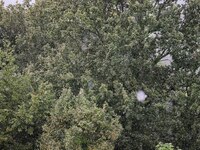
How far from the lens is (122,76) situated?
1811cm

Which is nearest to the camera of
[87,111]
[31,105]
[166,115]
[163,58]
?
[87,111]

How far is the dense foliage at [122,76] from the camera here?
57.6 ft

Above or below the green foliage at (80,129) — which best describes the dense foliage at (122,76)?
above

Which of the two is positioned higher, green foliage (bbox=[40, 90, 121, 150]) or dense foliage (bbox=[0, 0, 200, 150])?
dense foliage (bbox=[0, 0, 200, 150])

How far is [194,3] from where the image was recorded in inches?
744

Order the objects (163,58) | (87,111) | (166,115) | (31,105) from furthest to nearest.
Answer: (163,58) → (166,115) → (31,105) → (87,111)

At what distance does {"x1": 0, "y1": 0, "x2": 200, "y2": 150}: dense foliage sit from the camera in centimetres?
1755

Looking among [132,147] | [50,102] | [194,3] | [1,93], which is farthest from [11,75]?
[194,3]

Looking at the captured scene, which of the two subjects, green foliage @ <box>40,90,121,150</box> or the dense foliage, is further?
the dense foliage

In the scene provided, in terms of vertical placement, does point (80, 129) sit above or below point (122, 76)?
below

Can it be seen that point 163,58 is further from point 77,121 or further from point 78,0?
point 77,121

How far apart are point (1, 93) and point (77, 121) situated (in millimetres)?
4234

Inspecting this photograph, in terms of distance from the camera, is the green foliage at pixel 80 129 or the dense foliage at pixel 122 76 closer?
the green foliage at pixel 80 129

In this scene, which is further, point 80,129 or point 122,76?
point 122,76
